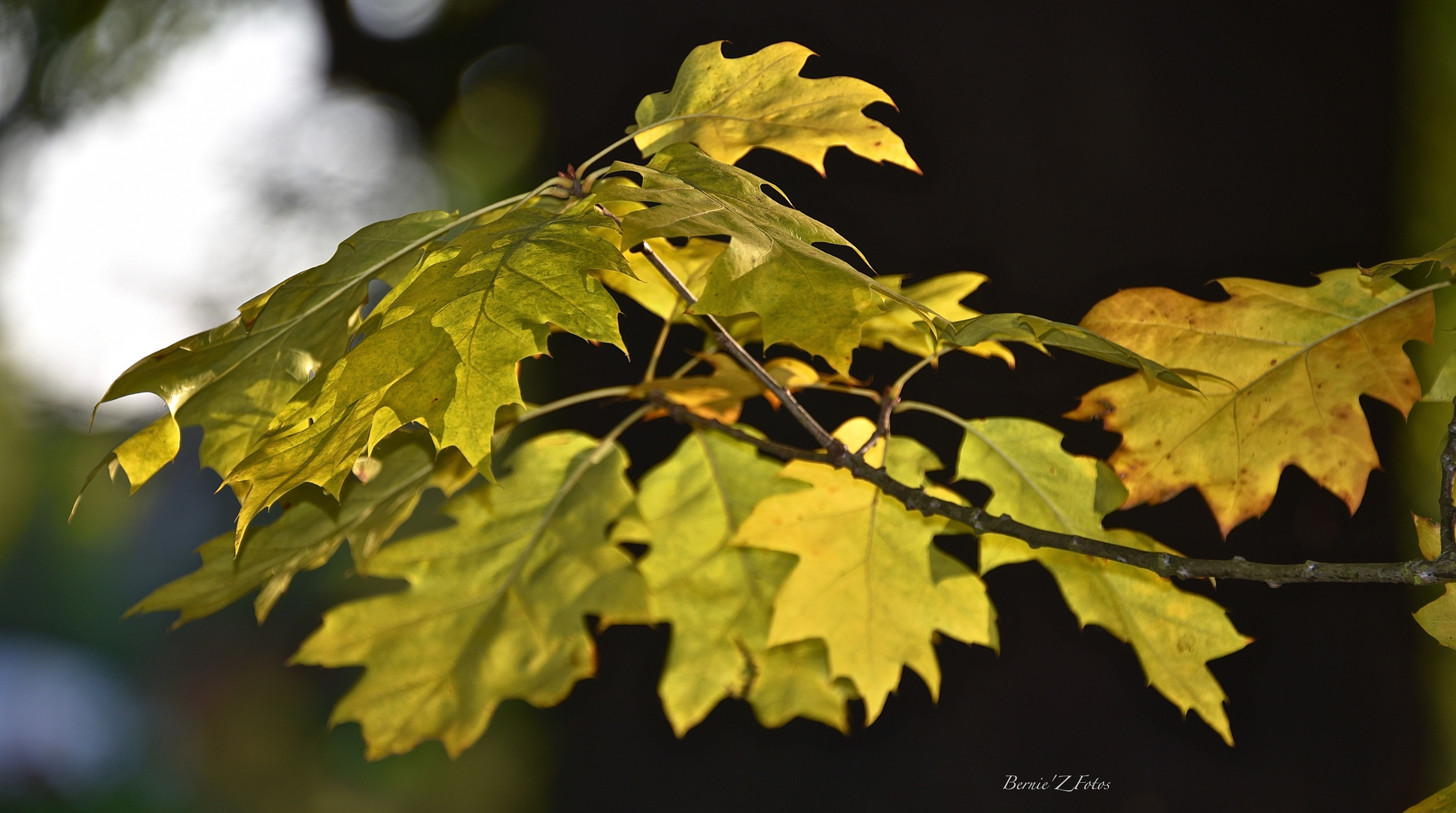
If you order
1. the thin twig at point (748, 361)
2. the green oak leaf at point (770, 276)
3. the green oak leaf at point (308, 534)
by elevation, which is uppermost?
the green oak leaf at point (770, 276)

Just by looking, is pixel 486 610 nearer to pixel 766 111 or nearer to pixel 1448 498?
pixel 766 111

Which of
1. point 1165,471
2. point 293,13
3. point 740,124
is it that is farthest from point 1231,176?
point 293,13

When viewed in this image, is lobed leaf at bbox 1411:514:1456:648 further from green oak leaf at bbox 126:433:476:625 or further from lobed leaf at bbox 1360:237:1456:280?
green oak leaf at bbox 126:433:476:625

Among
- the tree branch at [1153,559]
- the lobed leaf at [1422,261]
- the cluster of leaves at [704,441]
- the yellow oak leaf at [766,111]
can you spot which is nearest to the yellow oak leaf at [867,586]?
the cluster of leaves at [704,441]

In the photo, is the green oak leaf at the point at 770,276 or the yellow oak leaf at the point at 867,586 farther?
the yellow oak leaf at the point at 867,586

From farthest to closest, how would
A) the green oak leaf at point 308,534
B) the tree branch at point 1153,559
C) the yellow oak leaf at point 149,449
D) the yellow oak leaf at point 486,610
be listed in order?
the yellow oak leaf at point 486,610, the green oak leaf at point 308,534, the yellow oak leaf at point 149,449, the tree branch at point 1153,559

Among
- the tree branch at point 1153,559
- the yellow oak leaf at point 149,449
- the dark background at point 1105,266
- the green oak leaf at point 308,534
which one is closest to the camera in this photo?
the tree branch at point 1153,559

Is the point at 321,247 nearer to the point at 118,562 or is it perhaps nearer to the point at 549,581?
the point at 118,562

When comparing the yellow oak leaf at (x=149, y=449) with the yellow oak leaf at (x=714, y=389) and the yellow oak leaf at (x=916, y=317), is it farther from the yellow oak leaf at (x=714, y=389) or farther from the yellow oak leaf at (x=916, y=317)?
the yellow oak leaf at (x=916, y=317)
